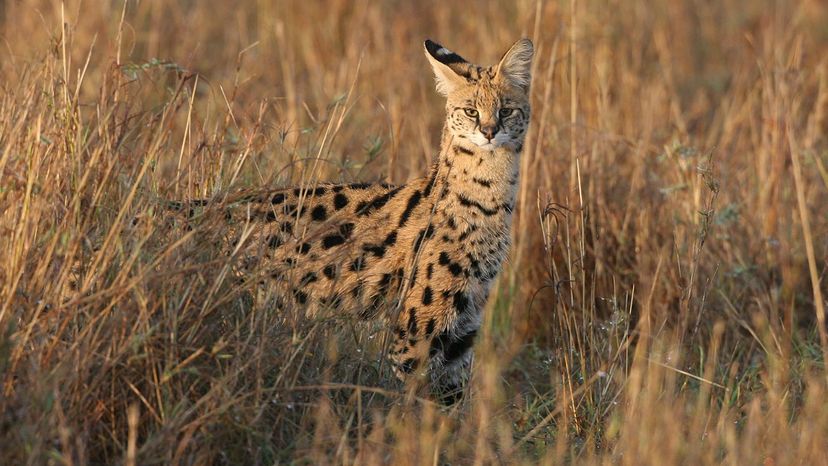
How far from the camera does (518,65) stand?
14.5 feet

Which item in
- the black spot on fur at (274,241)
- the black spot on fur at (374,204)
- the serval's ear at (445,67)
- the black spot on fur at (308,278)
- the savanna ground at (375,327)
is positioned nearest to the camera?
the savanna ground at (375,327)

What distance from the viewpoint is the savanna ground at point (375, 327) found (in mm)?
2998

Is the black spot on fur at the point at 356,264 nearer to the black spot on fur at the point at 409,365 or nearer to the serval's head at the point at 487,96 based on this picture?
the black spot on fur at the point at 409,365

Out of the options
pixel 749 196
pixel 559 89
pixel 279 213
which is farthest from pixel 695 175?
pixel 279 213

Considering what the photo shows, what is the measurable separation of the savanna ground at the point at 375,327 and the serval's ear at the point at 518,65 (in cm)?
49

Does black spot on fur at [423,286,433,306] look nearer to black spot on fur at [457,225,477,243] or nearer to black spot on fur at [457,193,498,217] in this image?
black spot on fur at [457,225,477,243]

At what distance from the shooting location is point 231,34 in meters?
8.10

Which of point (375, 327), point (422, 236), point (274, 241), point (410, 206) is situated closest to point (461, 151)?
point (410, 206)

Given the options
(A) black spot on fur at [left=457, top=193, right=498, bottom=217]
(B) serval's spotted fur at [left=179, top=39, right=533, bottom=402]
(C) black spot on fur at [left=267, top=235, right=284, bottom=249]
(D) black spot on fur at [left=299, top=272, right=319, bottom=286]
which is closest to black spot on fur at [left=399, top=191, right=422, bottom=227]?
(B) serval's spotted fur at [left=179, top=39, right=533, bottom=402]

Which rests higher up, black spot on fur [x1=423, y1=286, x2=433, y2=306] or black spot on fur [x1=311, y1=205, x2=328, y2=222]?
black spot on fur [x1=311, y1=205, x2=328, y2=222]

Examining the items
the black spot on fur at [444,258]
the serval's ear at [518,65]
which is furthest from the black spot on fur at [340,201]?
the serval's ear at [518,65]

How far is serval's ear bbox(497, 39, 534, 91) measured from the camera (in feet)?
14.3

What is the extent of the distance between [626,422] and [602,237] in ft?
6.24

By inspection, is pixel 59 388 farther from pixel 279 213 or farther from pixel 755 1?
pixel 755 1
